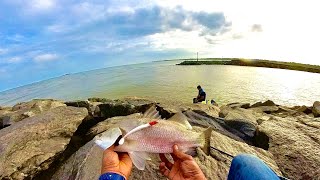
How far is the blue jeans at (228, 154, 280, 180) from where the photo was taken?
106 inches

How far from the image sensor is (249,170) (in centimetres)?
276

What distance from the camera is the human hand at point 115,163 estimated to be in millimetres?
2332

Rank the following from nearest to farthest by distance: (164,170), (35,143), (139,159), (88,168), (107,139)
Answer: (107,139), (139,159), (164,170), (88,168), (35,143)

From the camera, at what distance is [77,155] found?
5.79m

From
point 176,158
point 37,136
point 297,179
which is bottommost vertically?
point 297,179

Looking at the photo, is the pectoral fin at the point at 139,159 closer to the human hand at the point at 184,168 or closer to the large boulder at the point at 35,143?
the human hand at the point at 184,168

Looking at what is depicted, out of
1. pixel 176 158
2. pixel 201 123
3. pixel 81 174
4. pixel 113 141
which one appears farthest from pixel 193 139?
pixel 201 123

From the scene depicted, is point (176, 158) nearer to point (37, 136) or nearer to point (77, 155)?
point (77, 155)

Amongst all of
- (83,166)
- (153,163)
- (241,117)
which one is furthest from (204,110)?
(83,166)

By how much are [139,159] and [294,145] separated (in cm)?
472

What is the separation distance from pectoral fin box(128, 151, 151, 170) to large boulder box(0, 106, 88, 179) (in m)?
3.80

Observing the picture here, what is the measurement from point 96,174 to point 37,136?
216cm

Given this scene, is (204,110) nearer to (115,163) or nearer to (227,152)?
(227,152)

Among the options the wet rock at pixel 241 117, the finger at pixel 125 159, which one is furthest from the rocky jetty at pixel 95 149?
the finger at pixel 125 159
